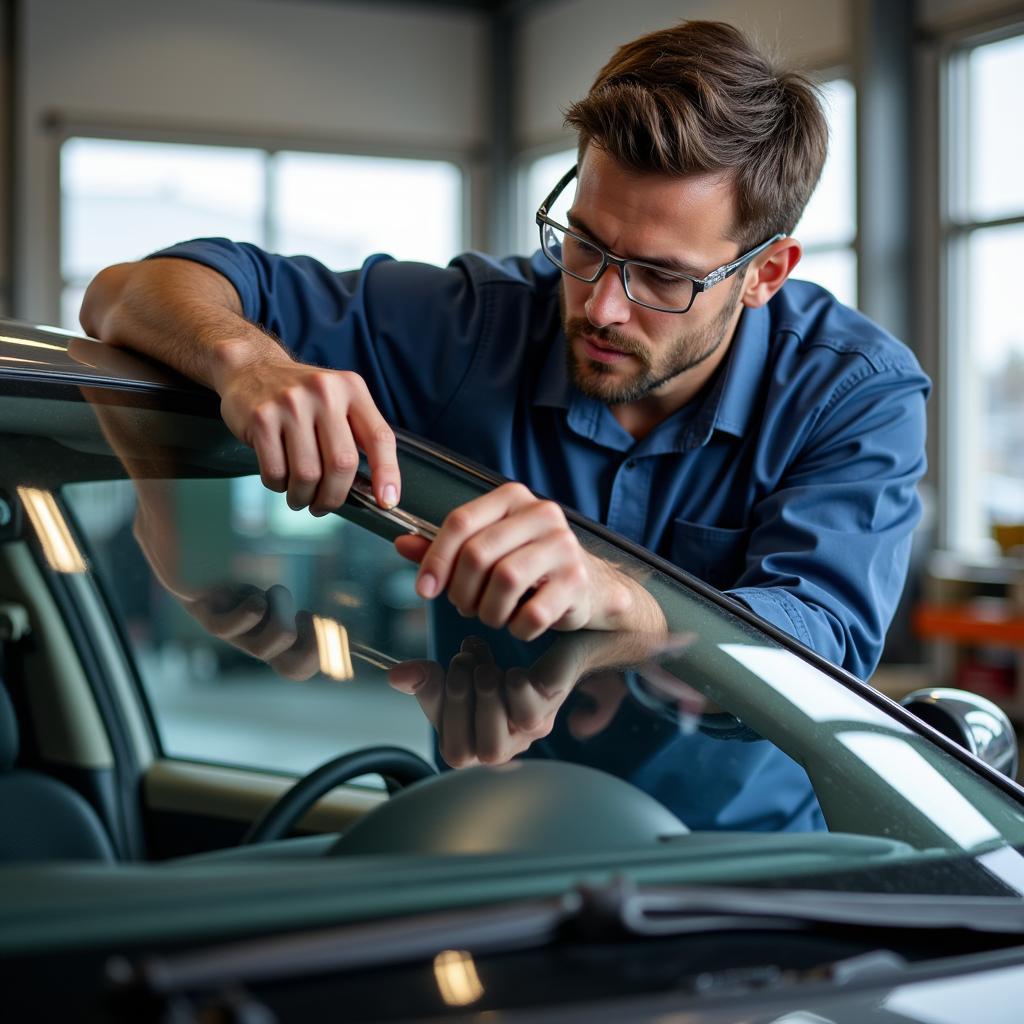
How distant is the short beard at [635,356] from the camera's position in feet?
4.78

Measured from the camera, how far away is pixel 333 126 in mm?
7789

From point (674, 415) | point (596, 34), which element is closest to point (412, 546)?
point (674, 415)

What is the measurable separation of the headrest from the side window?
12cm

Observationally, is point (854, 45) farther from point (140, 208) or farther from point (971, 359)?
point (140, 208)

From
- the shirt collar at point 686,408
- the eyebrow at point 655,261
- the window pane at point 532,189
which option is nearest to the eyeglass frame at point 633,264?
the eyebrow at point 655,261

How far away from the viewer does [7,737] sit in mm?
941

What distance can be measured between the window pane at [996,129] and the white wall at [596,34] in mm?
635

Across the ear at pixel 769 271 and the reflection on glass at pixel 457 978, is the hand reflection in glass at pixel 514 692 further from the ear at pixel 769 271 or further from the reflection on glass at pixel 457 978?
the ear at pixel 769 271

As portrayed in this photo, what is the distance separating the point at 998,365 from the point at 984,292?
12.3 inches

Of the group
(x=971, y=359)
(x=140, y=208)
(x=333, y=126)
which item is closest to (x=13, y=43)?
(x=140, y=208)

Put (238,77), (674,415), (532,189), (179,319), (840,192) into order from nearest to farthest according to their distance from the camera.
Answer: (179,319)
(674,415)
(840,192)
(238,77)
(532,189)

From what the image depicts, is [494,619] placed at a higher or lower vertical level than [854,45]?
lower

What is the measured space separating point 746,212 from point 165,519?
798 mm

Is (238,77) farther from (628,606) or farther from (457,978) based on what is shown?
(457,978)
